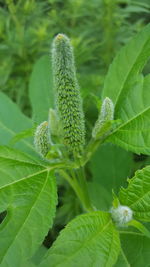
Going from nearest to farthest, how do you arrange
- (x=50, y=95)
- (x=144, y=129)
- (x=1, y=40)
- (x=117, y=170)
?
(x=144, y=129)
(x=50, y=95)
(x=117, y=170)
(x=1, y=40)

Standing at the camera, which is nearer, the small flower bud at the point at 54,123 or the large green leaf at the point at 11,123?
the small flower bud at the point at 54,123

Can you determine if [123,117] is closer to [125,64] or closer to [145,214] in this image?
[125,64]

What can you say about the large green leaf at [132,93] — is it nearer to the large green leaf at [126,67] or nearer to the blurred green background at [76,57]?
the large green leaf at [126,67]

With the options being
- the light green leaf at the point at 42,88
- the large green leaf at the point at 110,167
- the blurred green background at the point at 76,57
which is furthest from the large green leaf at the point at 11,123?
the large green leaf at the point at 110,167

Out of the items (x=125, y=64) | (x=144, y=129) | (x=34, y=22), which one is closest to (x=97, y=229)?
(x=144, y=129)

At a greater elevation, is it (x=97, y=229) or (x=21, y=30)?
(x=21, y=30)

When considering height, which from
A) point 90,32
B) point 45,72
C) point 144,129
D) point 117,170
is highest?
point 90,32

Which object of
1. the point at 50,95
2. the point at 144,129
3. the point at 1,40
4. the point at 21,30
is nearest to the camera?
the point at 144,129

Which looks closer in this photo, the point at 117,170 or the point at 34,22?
the point at 117,170

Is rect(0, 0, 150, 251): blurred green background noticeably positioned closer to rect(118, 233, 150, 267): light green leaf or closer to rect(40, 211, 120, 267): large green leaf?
rect(118, 233, 150, 267): light green leaf
